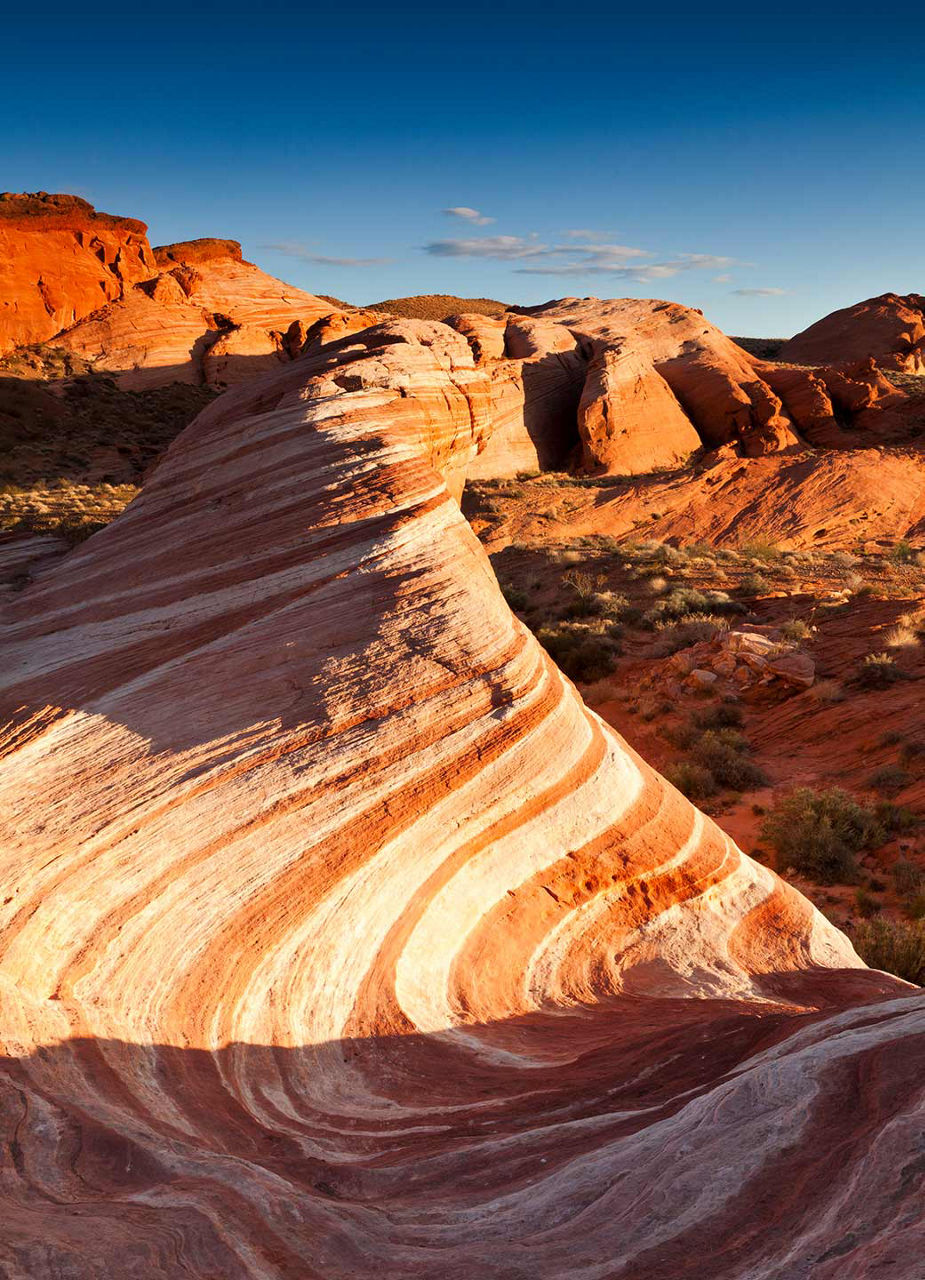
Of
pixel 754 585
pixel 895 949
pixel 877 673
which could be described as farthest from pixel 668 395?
pixel 895 949

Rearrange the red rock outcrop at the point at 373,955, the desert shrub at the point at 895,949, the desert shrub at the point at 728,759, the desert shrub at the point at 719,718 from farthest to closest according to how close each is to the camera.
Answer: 1. the desert shrub at the point at 719,718
2. the desert shrub at the point at 728,759
3. the desert shrub at the point at 895,949
4. the red rock outcrop at the point at 373,955

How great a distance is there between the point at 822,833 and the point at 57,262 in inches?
1909

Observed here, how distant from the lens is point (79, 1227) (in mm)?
2346

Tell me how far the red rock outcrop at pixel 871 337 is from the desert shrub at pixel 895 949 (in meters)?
50.9

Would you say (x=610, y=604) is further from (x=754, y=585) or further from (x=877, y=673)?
(x=877, y=673)

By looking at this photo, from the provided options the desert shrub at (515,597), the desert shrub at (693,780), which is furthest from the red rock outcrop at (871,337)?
the desert shrub at (693,780)

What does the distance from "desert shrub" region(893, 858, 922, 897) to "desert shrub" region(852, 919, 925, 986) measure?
125 centimetres

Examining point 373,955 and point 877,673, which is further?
A: point 877,673

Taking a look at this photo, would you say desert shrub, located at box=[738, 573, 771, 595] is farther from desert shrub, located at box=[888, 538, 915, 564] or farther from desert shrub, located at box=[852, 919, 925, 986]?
desert shrub, located at box=[852, 919, 925, 986]

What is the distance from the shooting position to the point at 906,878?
9.11 metres

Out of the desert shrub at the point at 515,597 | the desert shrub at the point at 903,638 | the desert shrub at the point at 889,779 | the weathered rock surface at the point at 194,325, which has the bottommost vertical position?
the desert shrub at the point at 889,779

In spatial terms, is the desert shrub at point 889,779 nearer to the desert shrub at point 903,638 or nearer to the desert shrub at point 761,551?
the desert shrub at point 903,638

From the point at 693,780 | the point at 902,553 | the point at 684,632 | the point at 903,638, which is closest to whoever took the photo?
the point at 693,780

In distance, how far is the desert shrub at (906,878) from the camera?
9.01 metres
